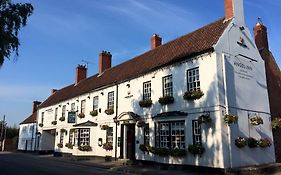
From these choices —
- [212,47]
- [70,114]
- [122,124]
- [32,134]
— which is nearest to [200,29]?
[212,47]

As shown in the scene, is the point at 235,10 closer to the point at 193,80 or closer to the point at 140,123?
the point at 193,80

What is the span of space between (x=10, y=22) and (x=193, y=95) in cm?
1024

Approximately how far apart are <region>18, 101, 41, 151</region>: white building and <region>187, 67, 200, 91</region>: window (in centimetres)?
2992

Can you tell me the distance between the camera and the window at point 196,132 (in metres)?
16.6

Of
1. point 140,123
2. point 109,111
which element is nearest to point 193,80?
point 140,123

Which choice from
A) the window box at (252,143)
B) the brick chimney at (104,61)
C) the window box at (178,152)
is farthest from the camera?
the brick chimney at (104,61)

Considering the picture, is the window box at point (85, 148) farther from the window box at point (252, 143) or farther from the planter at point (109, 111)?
the window box at point (252, 143)

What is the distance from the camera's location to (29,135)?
44531 millimetres

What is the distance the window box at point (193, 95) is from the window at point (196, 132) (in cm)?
138

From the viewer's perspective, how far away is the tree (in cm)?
1062

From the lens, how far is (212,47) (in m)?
16.1

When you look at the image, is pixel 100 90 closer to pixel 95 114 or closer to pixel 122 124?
pixel 95 114

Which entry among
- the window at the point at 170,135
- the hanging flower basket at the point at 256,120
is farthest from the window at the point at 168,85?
the hanging flower basket at the point at 256,120

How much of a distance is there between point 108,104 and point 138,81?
15.6 feet
